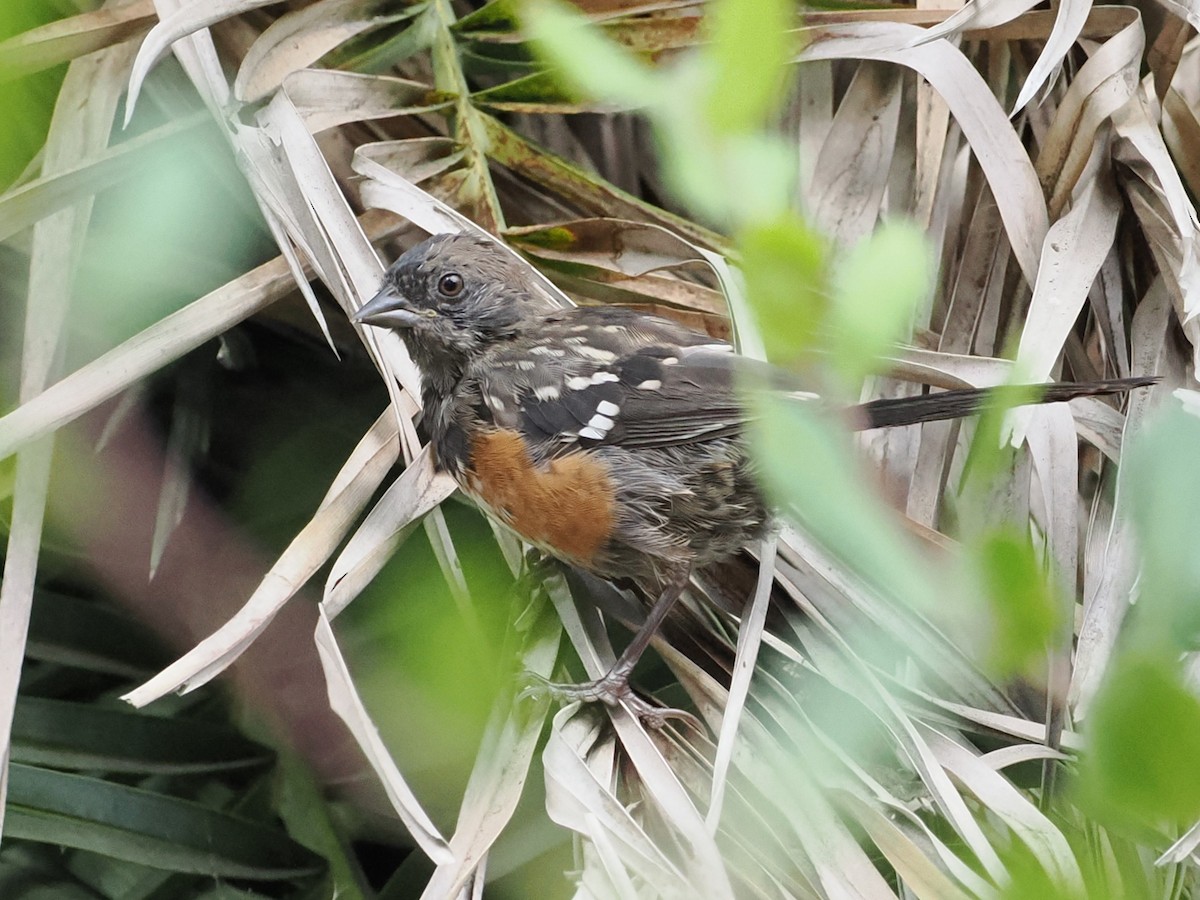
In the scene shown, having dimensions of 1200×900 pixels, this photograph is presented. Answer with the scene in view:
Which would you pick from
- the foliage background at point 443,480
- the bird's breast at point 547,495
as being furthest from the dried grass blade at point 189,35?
the bird's breast at point 547,495

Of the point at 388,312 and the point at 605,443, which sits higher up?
the point at 388,312

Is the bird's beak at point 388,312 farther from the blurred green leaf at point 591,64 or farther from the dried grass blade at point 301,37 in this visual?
the blurred green leaf at point 591,64

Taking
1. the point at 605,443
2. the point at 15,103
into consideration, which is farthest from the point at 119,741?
the point at 15,103

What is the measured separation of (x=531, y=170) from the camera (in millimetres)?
1914

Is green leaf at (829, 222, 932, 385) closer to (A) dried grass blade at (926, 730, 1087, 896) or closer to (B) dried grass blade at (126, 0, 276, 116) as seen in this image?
(A) dried grass blade at (926, 730, 1087, 896)

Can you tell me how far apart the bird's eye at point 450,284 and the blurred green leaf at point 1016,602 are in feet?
5.08

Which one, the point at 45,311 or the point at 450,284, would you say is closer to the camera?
the point at 45,311

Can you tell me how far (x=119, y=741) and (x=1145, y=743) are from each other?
1652mm

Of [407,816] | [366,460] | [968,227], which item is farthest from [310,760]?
[968,227]

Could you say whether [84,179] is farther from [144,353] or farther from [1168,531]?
[1168,531]

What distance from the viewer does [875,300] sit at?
340 millimetres

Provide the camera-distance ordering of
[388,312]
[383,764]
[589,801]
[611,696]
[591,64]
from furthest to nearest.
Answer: [388,312] → [611,696] → [589,801] → [383,764] → [591,64]

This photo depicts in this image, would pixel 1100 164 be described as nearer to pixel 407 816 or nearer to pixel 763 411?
pixel 407 816

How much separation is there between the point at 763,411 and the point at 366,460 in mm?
1309
